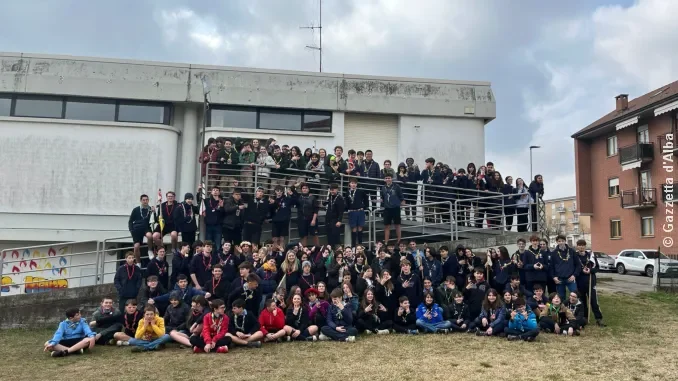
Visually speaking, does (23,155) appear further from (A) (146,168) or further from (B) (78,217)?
(A) (146,168)

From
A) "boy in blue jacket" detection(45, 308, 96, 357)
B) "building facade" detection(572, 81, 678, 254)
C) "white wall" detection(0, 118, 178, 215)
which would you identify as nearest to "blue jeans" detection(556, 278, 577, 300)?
"boy in blue jacket" detection(45, 308, 96, 357)

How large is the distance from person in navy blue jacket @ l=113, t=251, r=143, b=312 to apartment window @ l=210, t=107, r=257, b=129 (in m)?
7.80

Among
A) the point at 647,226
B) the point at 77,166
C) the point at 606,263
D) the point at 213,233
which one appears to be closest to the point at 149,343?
the point at 213,233

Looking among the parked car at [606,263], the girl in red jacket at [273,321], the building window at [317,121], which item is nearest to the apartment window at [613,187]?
the parked car at [606,263]

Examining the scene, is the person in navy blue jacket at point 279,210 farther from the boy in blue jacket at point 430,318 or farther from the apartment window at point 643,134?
the apartment window at point 643,134

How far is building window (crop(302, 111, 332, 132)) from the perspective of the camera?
703 inches

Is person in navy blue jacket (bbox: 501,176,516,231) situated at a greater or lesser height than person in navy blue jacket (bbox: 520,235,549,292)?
greater

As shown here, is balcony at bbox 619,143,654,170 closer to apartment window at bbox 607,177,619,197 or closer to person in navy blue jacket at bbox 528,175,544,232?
apartment window at bbox 607,177,619,197

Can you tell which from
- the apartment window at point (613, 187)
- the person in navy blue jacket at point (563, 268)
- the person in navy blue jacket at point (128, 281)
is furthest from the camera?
the apartment window at point (613, 187)

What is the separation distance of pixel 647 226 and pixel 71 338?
3221 centimetres

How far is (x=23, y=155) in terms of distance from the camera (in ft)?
52.2

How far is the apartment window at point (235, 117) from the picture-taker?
17281 millimetres

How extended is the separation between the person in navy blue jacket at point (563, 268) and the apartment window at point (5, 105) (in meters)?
16.0

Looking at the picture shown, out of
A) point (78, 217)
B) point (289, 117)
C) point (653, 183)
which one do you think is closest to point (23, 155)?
point (78, 217)
